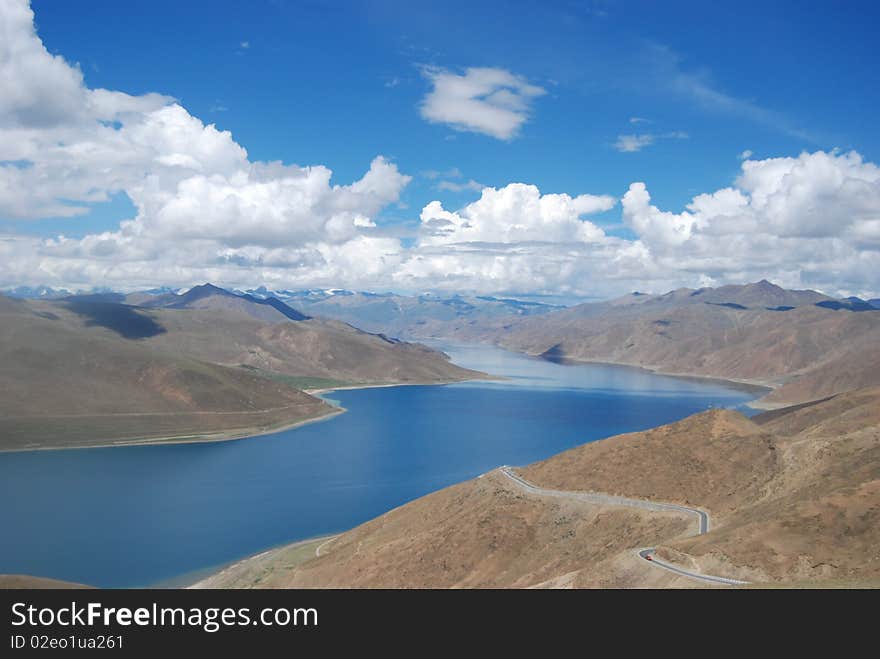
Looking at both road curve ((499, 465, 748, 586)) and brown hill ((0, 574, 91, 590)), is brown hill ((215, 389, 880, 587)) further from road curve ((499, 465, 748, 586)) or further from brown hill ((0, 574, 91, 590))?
brown hill ((0, 574, 91, 590))

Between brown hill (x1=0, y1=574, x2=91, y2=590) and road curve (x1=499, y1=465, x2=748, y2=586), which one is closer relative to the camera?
road curve (x1=499, y1=465, x2=748, y2=586)

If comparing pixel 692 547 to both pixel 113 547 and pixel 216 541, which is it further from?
pixel 113 547

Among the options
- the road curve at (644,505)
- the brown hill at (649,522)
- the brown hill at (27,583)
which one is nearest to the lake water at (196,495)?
the brown hill at (649,522)

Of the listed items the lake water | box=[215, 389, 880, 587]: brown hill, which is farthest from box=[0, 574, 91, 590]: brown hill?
the lake water

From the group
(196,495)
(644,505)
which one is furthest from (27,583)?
(196,495)

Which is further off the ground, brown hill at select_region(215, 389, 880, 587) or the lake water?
brown hill at select_region(215, 389, 880, 587)

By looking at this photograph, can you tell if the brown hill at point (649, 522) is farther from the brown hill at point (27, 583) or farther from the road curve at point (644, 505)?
the brown hill at point (27, 583)
